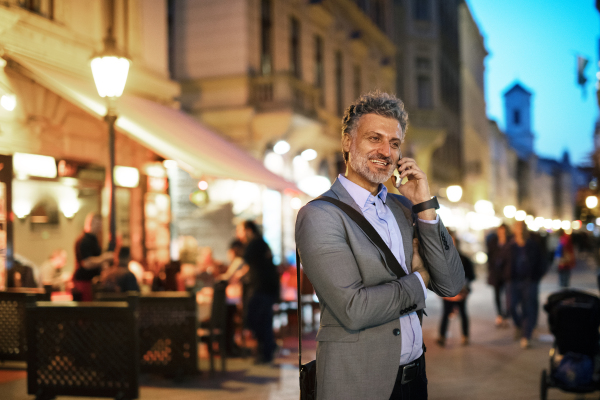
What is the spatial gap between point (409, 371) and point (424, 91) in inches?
1268

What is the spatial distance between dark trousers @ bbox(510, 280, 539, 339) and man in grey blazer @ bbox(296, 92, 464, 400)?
8282 millimetres

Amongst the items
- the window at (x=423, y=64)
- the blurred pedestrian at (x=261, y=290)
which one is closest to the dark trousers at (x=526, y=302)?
the blurred pedestrian at (x=261, y=290)

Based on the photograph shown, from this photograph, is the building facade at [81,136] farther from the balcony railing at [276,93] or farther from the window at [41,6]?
the balcony railing at [276,93]

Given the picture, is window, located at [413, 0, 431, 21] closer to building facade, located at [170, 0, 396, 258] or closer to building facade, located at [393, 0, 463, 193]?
building facade, located at [393, 0, 463, 193]

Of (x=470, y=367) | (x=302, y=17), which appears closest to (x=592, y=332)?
(x=470, y=367)

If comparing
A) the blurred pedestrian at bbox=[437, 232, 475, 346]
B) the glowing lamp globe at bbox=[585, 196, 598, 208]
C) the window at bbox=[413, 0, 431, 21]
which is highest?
the window at bbox=[413, 0, 431, 21]

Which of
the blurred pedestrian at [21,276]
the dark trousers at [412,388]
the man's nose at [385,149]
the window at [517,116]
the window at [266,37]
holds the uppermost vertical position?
the window at [517,116]

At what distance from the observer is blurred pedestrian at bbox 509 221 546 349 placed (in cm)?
1021

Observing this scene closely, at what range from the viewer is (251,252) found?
907cm

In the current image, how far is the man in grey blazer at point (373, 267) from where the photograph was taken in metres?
2.37

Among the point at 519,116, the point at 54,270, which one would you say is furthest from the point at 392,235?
the point at 519,116

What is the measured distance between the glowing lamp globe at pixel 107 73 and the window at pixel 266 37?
1083 cm

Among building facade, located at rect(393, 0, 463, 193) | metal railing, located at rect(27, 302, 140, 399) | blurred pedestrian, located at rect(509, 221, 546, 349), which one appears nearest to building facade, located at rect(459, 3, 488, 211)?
building facade, located at rect(393, 0, 463, 193)

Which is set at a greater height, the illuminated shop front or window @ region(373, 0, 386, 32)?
window @ region(373, 0, 386, 32)
